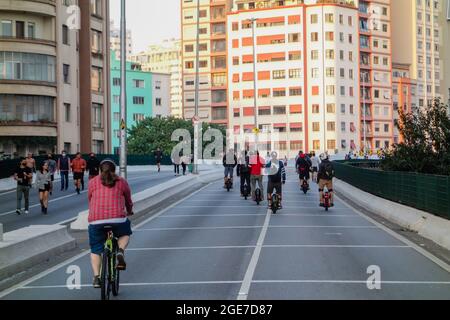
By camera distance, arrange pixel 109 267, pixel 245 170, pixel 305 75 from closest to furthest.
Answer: pixel 109 267 → pixel 245 170 → pixel 305 75

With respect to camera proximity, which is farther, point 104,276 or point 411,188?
point 411,188

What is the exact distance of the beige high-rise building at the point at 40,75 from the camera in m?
60.8

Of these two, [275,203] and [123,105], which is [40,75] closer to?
[123,105]

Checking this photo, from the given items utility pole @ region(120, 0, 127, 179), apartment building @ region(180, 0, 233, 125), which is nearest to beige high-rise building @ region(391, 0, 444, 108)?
apartment building @ region(180, 0, 233, 125)

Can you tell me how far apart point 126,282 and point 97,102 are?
206 feet

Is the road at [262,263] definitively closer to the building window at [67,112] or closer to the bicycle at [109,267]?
the bicycle at [109,267]

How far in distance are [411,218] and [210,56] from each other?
117427mm

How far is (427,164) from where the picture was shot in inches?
1224

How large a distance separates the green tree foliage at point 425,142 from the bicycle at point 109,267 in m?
21.5

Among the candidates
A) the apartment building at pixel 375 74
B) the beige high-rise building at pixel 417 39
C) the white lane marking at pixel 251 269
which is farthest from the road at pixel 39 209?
the beige high-rise building at pixel 417 39

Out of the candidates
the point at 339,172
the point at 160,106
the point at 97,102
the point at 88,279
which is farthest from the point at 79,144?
the point at 160,106

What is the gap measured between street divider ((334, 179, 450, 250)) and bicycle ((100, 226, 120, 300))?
853 centimetres

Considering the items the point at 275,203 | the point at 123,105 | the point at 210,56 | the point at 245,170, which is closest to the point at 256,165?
the point at 245,170

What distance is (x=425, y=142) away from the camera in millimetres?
31734
